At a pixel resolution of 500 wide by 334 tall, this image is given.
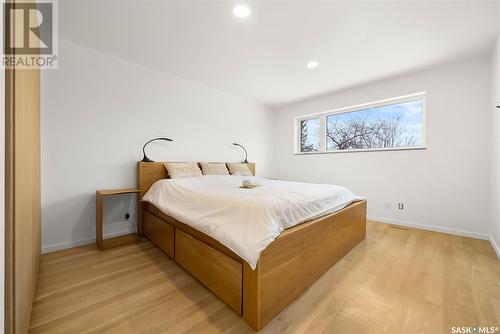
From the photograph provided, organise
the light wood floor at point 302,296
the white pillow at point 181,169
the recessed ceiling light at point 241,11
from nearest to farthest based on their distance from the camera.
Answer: the light wood floor at point 302,296, the recessed ceiling light at point 241,11, the white pillow at point 181,169

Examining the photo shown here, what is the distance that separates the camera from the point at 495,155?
218cm

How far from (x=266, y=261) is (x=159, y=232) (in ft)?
5.12

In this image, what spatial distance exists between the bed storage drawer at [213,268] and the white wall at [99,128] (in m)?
1.39

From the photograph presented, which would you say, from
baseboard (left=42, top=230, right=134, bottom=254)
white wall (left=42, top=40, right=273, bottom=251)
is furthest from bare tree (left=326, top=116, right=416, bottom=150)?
baseboard (left=42, top=230, right=134, bottom=254)

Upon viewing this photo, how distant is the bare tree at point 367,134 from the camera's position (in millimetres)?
A: 3236

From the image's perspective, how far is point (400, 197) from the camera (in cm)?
308

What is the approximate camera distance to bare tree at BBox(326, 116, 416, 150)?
10.6 ft

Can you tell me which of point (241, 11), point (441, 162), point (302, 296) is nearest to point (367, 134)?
point (441, 162)

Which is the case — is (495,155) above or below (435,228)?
above

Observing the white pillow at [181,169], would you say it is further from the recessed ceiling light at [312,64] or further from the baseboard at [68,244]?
the recessed ceiling light at [312,64]

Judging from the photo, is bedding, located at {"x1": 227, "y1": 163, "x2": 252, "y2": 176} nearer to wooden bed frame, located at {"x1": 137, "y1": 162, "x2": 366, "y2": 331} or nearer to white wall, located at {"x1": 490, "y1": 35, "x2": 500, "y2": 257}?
wooden bed frame, located at {"x1": 137, "y1": 162, "x2": 366, "y2": 331}

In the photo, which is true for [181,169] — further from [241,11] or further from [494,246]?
[494,246]

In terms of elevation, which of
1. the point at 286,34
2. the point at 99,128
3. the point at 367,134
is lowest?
the point at 99,128

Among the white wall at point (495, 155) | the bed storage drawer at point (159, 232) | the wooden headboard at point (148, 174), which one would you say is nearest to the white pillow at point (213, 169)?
the wooden headboard at point (148, 174)
